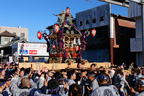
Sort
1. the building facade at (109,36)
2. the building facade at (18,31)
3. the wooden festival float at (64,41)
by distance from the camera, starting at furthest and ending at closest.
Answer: the building facade at (18,31), the building facade at (109,36), the wooden festival float at (64,41)

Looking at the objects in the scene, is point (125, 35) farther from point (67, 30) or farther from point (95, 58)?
point (67, 30)

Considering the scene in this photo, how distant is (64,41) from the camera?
66.8 ft

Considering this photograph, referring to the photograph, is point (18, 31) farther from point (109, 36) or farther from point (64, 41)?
point (64, 41)

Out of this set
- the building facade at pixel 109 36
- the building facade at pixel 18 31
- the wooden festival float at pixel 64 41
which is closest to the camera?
the wooden festival float at pixel 64 41

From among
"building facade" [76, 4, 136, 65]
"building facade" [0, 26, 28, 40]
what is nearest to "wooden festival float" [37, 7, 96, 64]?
"building facade" [76, 4, 136, 65]

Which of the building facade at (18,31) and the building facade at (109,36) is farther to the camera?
the building facade at (18,31)

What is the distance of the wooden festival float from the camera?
19531 mm

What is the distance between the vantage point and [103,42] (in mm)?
28656

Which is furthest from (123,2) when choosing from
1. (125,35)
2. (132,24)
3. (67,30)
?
(132,24)

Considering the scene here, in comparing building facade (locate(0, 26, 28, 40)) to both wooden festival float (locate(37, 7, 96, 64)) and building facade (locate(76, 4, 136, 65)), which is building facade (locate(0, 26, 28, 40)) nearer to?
building facade (locate(76, 4, 136, 65))

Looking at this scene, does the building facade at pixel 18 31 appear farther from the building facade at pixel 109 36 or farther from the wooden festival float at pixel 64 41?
the wooden festival float at pixel 64 41

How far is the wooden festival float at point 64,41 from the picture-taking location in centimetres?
1953

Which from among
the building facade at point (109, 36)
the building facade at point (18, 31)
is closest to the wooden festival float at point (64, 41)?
the building facade at point (109, 36)

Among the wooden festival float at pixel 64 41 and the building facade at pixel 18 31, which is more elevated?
the building facade at pixel 18 31
